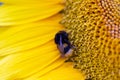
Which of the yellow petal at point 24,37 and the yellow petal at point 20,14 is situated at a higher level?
the yellow petal at point 20,14

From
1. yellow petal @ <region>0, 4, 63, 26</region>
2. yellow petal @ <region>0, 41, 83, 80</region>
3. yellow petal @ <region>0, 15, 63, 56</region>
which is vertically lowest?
yellow petal @ <region>0, 41, 83, 80</region>

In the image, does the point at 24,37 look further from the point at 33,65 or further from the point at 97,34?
the point at 97,34

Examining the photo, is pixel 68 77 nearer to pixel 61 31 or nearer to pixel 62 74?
pixel 62 74

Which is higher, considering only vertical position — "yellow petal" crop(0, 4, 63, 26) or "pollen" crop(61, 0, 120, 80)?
"yellow petal" crop(0, 4, 63, 26)

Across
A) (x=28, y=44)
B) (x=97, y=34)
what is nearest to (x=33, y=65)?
(x=28, y=44)

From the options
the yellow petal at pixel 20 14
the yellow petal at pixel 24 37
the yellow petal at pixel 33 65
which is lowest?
the yellow petal at pixel 33 65
